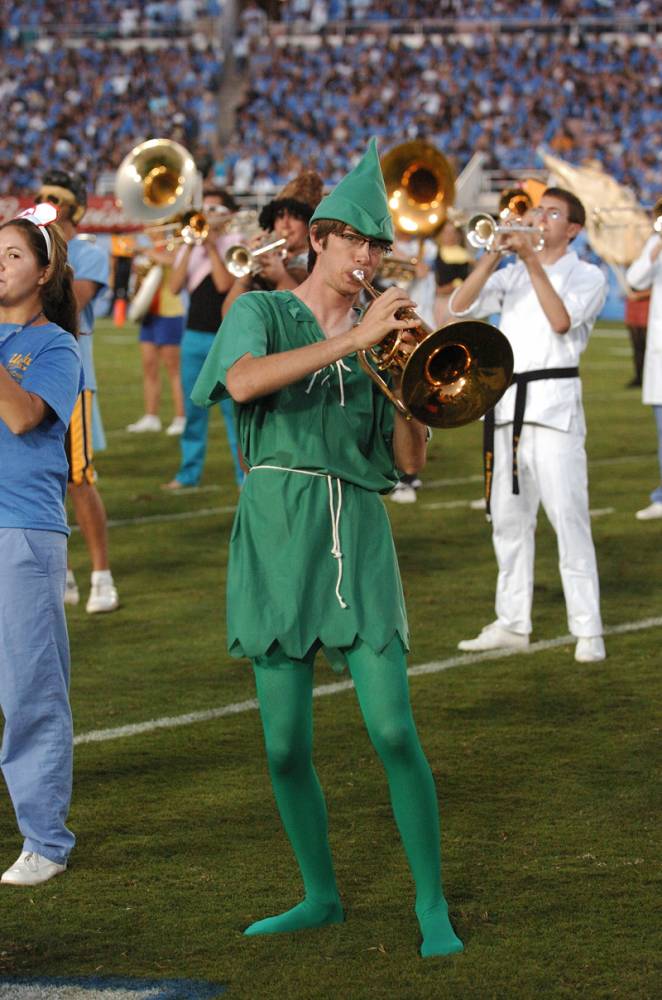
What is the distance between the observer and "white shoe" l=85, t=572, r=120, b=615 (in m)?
8.04

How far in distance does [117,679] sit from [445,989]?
10.7ft

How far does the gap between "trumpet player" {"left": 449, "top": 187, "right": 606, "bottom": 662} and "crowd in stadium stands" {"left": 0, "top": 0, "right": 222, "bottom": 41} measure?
125 ft

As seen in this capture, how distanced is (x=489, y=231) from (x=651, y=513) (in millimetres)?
3913

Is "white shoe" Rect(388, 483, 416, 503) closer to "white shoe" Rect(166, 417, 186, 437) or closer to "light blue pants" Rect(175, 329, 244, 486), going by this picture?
"light blue pants" Rect(175, 329, 244, 486)

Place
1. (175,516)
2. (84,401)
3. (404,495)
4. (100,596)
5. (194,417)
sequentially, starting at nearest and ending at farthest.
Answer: (84,401), (100,596), (175,516), (404,495), (194,417)

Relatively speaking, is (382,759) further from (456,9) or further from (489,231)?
(456,9)

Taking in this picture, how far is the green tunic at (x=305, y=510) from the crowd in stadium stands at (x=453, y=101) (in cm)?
2946

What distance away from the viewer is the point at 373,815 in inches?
199

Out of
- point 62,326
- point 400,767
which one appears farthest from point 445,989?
point 62,326

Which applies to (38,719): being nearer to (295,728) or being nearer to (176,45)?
(295,728)

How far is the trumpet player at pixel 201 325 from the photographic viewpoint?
10.8 m

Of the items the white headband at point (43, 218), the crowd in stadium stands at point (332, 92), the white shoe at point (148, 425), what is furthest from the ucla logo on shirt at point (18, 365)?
the crowd in stadium stands at point (332, 92)

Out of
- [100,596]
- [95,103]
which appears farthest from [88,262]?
[95,103]

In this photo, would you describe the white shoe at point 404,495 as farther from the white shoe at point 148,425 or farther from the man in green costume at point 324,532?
the man in green costume at point 324,532
